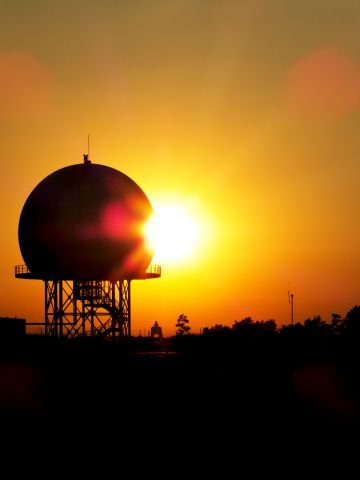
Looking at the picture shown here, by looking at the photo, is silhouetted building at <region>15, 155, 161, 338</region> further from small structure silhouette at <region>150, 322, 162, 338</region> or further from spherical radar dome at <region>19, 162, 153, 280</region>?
small structure silhouette at <region>150, 322, 162, 338</region>

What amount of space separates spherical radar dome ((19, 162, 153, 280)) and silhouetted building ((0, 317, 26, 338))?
4058 millimetres

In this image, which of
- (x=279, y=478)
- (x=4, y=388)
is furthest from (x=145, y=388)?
(x=279, y=478)

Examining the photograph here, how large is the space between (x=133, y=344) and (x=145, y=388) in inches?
1275

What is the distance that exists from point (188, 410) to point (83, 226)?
2252cm

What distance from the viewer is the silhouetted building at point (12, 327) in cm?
4937

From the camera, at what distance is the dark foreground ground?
20078 mm

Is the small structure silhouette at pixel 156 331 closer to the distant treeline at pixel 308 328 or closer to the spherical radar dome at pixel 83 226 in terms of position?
the distant treeline at pixel 308 328

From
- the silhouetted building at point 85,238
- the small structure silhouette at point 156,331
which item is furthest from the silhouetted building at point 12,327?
the small structure silhouette at point 156,331

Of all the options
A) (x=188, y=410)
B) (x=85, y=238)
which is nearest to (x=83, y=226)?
A: (x=85, y=238)

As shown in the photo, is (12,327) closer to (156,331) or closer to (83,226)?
(83,226)

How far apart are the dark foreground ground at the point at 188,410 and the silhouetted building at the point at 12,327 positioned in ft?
19.8

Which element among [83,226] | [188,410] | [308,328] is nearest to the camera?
[188,410]

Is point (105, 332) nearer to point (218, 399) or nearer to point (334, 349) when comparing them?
point (334, 349)

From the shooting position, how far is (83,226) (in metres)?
47.4
